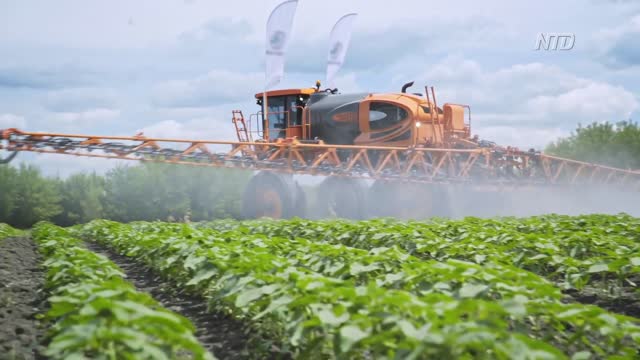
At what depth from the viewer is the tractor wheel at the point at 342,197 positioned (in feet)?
56.1

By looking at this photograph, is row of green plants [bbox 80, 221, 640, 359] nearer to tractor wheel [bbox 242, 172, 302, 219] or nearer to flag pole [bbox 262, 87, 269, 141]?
tractor wheel [bbox 242, 172, 302, 219]

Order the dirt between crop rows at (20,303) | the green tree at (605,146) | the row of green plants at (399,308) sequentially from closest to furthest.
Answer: the row of green plants at (399,308) → the dirt between crop rows at (20,303) → the green tree at (605,146)

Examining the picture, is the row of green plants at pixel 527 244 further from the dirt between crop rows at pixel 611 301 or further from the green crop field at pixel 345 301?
the dirt between crop rows at pixel 611 301

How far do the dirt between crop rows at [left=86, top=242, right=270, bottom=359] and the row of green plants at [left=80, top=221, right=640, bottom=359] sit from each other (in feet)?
0.49

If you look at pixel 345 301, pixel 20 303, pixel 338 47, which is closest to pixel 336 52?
pixel 338 47

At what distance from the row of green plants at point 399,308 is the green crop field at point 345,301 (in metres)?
0.01

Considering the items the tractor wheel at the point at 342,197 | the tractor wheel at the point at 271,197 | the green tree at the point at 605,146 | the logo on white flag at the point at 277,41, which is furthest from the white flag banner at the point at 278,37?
the green tree at the point at 605,146

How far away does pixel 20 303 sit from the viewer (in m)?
6.54

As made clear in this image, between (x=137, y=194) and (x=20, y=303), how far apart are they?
22389mm

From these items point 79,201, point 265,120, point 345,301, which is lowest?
point 79,201

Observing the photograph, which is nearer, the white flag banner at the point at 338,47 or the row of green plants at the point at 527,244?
the row of green plants at the point at 527,244

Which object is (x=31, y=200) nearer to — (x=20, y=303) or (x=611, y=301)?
(x=20, y=303)

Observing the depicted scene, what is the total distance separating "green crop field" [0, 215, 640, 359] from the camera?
10.1 feet

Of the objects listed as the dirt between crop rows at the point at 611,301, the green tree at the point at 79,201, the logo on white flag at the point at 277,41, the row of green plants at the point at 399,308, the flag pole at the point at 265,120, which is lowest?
the green tree at the point at 79,201
